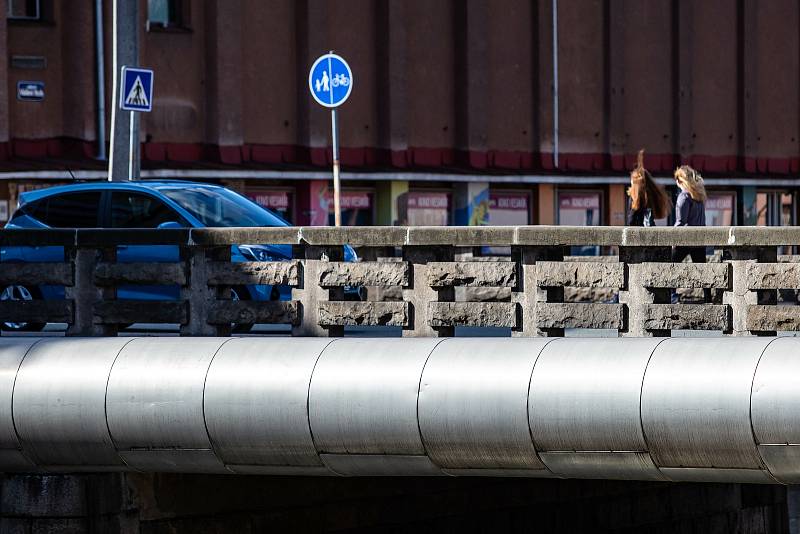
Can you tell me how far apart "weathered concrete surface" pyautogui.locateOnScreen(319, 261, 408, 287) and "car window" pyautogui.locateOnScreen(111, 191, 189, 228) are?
3.60m

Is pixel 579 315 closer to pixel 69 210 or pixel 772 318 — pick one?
pixel 772 318

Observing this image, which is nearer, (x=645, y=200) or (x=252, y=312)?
(x=252, y=312)

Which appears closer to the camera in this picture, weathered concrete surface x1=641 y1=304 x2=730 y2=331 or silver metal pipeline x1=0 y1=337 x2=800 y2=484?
silver metal pipeline x1=0 y1=337 x2=800 y2=484

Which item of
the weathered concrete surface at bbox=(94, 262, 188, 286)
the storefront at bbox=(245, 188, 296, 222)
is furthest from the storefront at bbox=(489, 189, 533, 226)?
the weathered concrete surface at bbox=(94, 262, 188, 286)

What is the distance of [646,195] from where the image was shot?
16.2 m

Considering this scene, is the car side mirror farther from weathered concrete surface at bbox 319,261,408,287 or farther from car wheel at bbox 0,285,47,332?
weathered concrete surface at bbox 319,261,408,287

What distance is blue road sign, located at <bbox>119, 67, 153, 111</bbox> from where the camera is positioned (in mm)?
16906

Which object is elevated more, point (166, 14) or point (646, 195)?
point (166, 14)

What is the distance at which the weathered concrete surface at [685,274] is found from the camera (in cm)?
1055

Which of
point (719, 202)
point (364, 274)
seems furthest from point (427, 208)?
point (364, 274)

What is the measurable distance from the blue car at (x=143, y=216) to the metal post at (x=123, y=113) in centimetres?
166

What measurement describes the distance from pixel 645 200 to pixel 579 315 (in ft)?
18.7

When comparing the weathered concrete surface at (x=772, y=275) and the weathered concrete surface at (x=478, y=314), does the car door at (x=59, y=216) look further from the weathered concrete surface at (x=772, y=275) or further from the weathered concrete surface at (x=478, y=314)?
the weathered concrete surface at (x=772, y=275)

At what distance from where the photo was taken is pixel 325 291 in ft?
37.3
